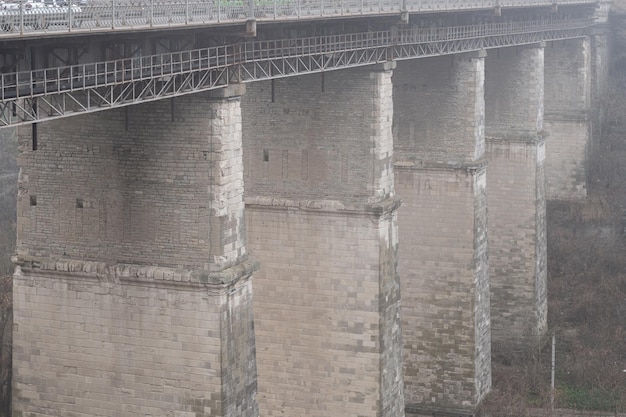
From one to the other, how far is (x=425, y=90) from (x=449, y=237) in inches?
165

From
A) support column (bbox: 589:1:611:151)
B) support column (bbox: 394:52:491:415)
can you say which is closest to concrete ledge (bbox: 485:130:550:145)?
support column (bbox: 394:52:491:415)

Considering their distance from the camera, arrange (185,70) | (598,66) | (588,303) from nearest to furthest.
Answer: (185,70), (588,303), (598,66)

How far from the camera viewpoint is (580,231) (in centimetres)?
5753

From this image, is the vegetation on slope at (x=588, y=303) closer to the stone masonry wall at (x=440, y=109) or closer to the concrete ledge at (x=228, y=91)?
the stone masonry wall at (x=440, y=109)

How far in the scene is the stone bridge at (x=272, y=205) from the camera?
79.0 ft

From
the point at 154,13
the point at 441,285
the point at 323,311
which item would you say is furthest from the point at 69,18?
the point at 441,285

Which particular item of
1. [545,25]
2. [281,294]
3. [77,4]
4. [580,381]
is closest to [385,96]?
[281,294]

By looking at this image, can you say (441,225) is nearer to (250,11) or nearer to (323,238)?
(323,238)

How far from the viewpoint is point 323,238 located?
3103 cm

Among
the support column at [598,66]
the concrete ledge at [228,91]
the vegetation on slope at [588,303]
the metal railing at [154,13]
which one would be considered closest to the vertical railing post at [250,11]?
the metal railing at [154,13]

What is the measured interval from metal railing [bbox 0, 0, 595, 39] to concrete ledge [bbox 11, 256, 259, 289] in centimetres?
447

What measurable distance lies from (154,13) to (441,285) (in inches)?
693

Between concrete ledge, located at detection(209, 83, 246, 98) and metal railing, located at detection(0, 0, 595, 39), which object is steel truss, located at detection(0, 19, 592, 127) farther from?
metal railing, located at detection(0, 0, 595, 39)

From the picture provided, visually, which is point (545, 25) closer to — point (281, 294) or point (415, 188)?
point (415, 188)
